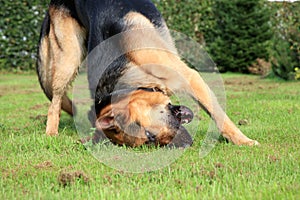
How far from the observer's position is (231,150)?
3586mm

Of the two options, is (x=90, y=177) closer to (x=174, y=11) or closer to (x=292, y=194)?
(x=292, y=194)

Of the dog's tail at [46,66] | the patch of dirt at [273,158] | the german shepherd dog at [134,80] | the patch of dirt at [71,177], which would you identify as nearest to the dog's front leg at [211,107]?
the german shepherd dog at [134,80]

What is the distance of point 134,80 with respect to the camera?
3.75 meters

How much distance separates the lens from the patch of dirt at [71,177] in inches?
110

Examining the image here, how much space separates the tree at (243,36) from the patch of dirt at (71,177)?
43.2 feet

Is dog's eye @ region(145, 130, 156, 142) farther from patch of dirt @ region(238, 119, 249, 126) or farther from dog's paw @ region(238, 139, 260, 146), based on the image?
patch of dirt @ region(238, 119, 249, 126)

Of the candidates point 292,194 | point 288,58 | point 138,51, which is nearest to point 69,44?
point 138,51

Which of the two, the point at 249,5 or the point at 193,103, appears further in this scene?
the point at 249,5

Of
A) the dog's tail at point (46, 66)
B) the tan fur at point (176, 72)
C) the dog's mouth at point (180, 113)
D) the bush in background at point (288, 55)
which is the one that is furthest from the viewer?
the bush in background at point (288, 55)

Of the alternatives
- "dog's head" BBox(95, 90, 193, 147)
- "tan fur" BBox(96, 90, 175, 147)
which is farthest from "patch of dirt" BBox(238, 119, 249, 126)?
"tan fur" BBox(96, 90, 175, 147)

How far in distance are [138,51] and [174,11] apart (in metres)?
12.6

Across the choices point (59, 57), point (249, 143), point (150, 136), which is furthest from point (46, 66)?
point (249, 143)

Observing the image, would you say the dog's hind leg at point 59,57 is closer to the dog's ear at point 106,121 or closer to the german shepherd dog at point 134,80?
the german shepherd dog at point 134,80

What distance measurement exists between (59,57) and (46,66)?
0.99 ft
